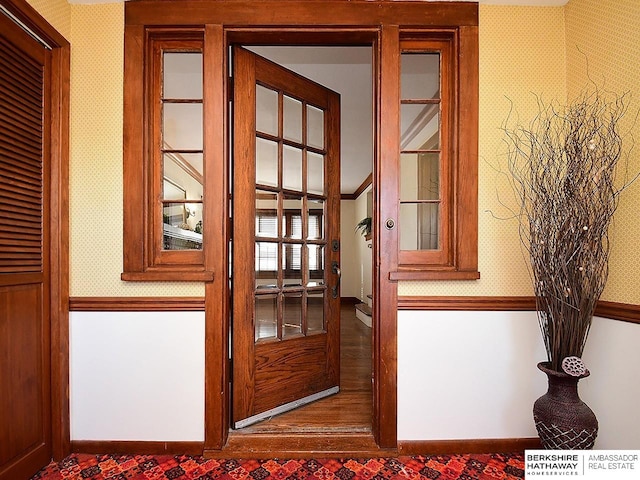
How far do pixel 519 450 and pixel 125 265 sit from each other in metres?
2.34

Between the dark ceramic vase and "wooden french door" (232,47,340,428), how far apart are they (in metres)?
1.33

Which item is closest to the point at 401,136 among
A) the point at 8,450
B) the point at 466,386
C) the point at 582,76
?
the point at 582,76

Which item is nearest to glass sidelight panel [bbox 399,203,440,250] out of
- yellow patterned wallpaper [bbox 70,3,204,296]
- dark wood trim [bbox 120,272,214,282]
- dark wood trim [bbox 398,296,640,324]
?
dark wood trim [bbox 398,296,640,324]

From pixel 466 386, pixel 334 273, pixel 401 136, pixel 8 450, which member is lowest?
pixel 8 450

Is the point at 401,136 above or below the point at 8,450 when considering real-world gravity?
above

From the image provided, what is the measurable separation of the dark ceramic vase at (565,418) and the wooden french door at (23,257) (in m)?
2.43

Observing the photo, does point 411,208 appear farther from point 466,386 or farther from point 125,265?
point 125,265

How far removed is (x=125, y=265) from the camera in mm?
2012

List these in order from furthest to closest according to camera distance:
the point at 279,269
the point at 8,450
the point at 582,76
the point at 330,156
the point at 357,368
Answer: the point at 357,368, the point at 330,156, the point at 279,269, the point at 582,76, the point at 8,450

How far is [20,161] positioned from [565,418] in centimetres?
275

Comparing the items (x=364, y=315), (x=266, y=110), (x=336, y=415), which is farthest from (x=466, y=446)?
(x=364, y=315)

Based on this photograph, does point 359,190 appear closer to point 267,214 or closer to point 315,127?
point 315,127

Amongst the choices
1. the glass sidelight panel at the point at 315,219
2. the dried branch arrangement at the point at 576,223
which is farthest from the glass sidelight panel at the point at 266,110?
the dried branch arrangement at the point at 576,223

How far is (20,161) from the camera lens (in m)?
1.77
